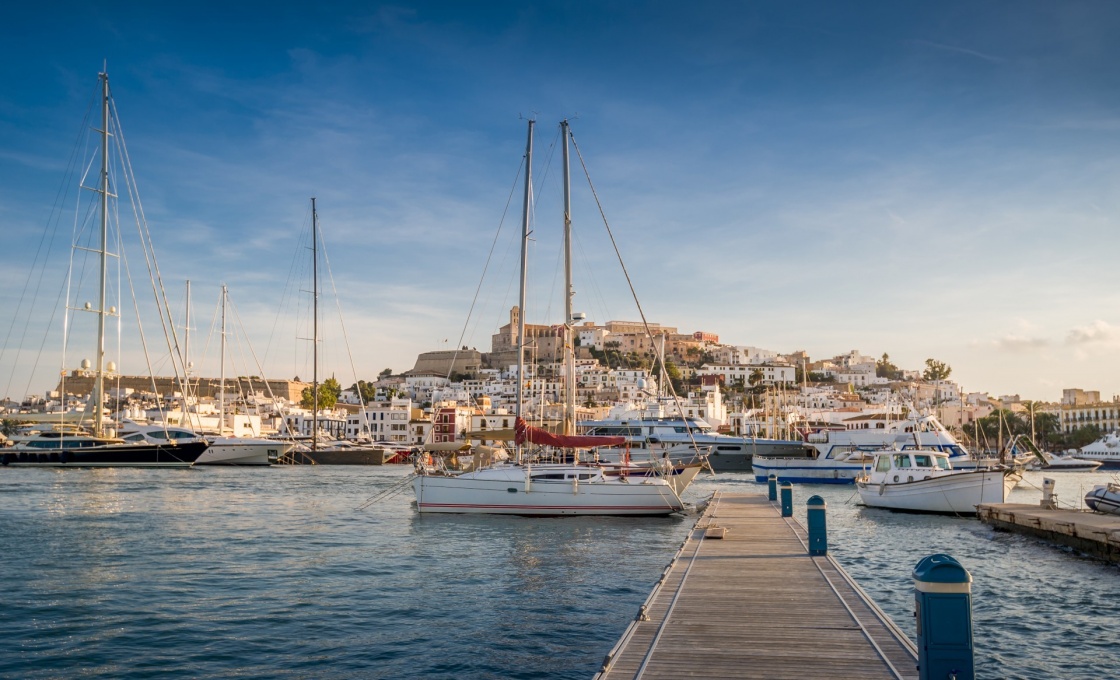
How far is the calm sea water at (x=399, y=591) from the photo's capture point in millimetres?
11672

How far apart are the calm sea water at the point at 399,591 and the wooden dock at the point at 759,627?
1471 mm

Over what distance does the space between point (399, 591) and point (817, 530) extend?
8.20m

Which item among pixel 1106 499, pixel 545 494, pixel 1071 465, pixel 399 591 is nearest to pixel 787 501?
pixel 545 494

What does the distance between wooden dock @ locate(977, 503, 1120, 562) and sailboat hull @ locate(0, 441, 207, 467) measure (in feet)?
179

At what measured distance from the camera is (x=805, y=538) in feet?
63.7

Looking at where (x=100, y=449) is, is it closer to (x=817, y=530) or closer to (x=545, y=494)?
(x=545, y=494)

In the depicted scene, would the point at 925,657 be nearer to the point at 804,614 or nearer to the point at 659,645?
the point at 659,645

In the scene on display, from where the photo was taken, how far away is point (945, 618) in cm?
656

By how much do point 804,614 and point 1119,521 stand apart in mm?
16968

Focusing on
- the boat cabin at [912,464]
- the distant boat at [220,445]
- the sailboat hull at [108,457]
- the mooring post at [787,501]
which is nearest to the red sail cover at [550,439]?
the mooring post at [787,501]

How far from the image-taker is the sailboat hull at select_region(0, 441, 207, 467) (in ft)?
198

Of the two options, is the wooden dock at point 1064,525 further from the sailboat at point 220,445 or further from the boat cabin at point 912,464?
the sailboat at point 220,445

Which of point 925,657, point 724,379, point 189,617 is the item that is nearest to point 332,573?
point 189,617

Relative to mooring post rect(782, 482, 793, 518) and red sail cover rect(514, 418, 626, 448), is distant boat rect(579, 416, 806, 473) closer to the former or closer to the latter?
red sail cover rect(514, 418, 626, 448)
